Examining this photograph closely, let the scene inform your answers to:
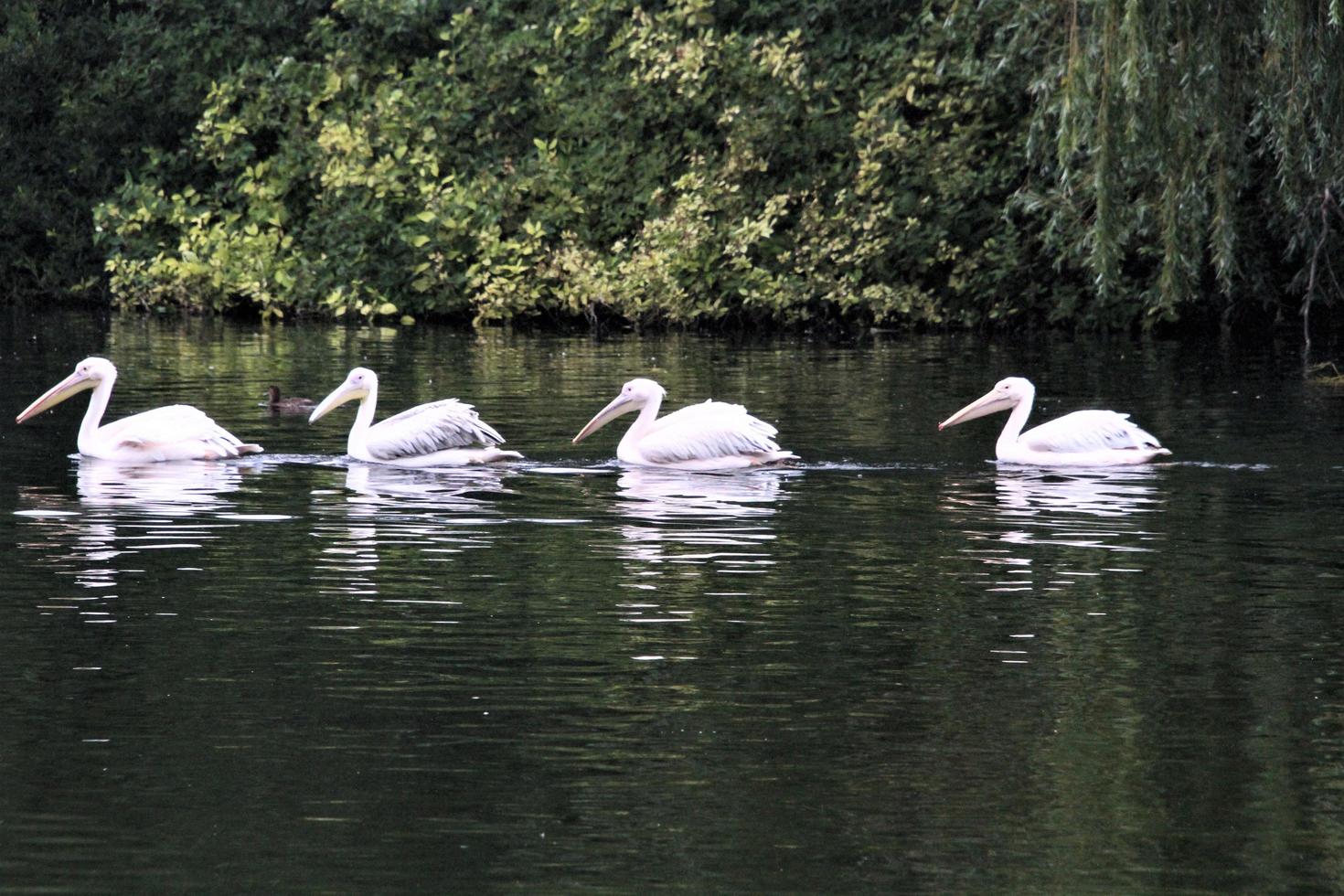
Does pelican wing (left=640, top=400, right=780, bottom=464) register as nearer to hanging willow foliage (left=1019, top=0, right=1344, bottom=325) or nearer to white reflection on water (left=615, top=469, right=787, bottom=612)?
white reflection on water (left=615, top=469, right=787, bottom=612)

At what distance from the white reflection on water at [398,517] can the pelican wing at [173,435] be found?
0.96m

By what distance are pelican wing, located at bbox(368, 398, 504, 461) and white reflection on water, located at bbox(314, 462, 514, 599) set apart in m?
0.18

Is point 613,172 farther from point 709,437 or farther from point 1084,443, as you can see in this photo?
point 1084,443

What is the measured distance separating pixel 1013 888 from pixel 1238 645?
3907mm

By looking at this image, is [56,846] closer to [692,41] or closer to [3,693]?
[3,693]

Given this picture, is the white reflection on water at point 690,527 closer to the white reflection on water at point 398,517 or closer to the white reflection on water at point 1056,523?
the white reflection on water at point 398,517

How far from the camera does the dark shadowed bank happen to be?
33.7 m

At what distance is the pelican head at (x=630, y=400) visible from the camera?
1850 cm

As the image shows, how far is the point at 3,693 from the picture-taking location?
31.6 feet

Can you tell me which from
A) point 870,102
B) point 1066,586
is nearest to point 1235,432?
point 1066,586

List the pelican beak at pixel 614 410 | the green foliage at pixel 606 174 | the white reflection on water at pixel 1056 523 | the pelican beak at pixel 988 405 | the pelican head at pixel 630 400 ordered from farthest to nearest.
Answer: the green foliage at pixel 606 174 → the pelican beak at pixel 988 405 → the pelican beak at pixel 614 410 → the pelican head at pixel 630 400 → the white reflection on water at pixel 1056 523

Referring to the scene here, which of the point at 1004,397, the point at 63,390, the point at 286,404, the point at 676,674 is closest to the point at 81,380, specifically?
the point at 63,390

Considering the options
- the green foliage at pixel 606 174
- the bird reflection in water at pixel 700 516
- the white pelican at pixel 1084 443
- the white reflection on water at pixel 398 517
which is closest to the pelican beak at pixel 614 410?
the bird reflection in water at pixel 700 516

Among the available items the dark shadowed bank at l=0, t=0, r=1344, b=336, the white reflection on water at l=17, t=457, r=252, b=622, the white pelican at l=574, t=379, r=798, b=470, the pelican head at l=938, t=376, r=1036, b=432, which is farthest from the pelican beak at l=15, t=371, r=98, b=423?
the dark shadowed bank at l=0, t=0, r=1344, b=336
